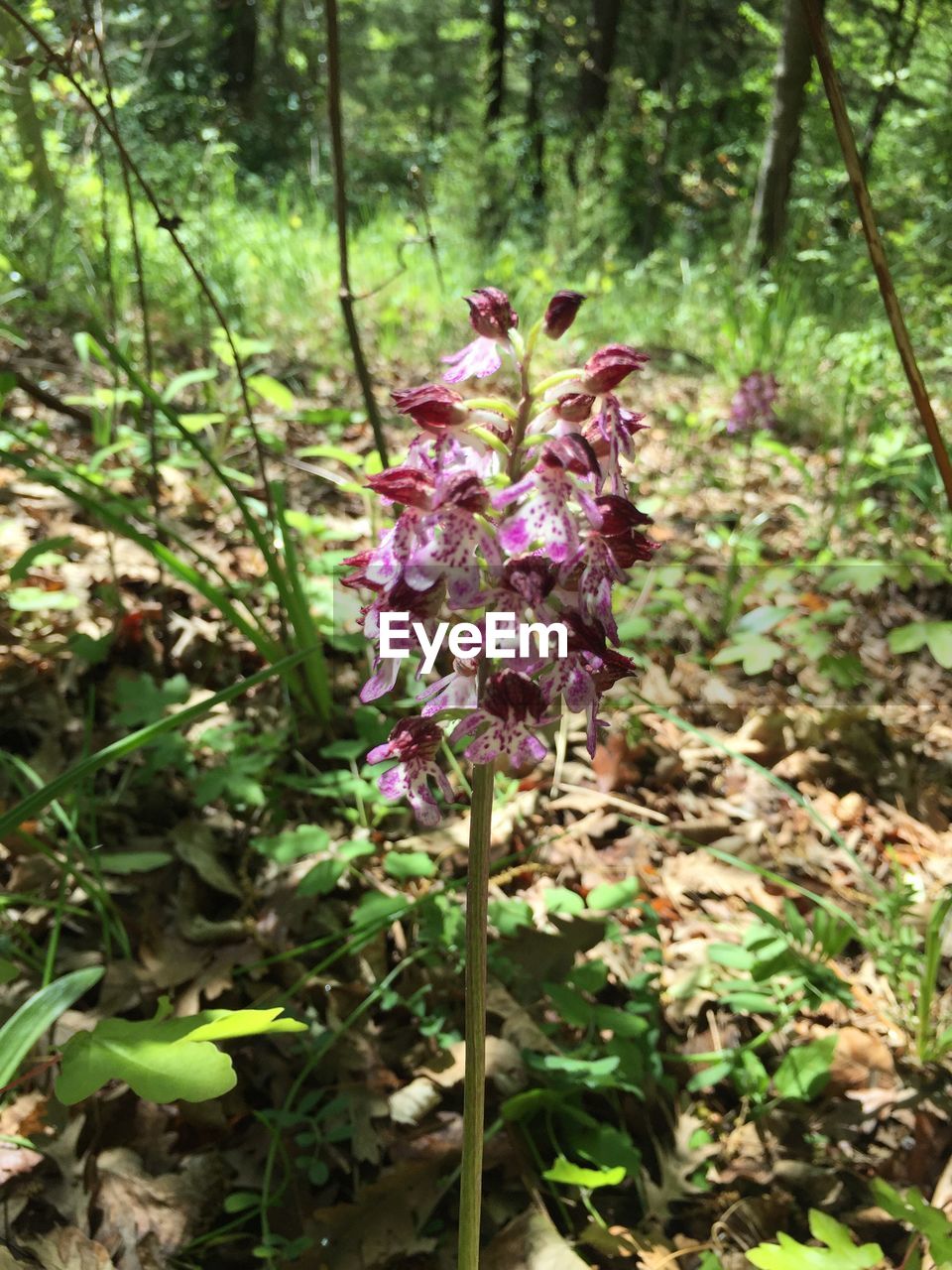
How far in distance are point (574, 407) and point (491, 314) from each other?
150 millimetres

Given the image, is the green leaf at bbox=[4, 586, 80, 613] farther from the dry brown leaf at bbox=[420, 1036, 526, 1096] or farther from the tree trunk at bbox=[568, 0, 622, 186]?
the tree trunk at bbox=[568, 0, 622, 186]

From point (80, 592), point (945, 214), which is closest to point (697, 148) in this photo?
point (945, 214)

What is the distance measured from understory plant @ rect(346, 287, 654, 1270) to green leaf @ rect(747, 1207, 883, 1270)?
1.35ft

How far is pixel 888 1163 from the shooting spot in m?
1.63

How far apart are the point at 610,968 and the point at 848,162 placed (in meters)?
1.58

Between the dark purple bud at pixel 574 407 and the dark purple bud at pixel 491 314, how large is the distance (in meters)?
0.12

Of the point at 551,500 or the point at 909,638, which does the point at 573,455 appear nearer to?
the point at 551,500

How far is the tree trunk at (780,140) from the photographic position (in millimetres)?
6656

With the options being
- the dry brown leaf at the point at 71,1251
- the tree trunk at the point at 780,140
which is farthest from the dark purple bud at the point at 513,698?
the tree trunk at the point at 780,140

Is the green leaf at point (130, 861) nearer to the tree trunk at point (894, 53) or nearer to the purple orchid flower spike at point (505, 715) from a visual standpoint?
the purple orchid flower spike at point (505, 715)

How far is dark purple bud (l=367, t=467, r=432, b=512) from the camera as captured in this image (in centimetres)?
94

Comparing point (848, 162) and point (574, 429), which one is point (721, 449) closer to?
point (848, 162)

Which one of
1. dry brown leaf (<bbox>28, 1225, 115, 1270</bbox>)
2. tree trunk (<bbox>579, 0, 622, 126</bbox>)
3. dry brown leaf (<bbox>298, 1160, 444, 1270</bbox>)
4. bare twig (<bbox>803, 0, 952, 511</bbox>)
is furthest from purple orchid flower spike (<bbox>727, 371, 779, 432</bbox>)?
tree trunk (<bbox>579, 0, 622, 126</bbox>)

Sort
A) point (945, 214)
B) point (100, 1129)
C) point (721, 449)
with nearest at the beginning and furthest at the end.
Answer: point (100, 1129)
point (721, 449)
point (945, 214)
